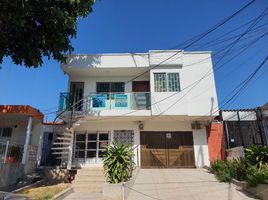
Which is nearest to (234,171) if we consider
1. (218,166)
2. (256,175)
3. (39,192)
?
(218,166)

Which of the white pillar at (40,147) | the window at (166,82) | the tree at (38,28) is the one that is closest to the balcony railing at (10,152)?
the white pillar at (40,147)

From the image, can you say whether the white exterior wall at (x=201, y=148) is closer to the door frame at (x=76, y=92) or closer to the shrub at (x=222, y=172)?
the shrub at (x=222, y=172)

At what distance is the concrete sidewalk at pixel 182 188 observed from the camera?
740 centimetres

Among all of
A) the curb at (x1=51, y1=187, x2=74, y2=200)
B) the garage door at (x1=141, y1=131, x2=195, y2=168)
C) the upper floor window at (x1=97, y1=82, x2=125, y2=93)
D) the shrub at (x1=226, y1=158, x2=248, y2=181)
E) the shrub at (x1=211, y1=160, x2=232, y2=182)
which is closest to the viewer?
the curb at (x1=51, y1=187, x2=74, y2=200)

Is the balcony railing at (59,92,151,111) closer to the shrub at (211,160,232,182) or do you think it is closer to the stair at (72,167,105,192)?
the stair at (72,167,105,192)

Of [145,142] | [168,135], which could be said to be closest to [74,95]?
[145,142]

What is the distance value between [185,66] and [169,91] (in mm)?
1973

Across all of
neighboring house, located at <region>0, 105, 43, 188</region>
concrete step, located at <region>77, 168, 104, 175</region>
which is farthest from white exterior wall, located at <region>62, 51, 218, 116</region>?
neighboring house, located at <region>0, 105, 43, 188</region>

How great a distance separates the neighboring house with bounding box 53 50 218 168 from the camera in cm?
1290

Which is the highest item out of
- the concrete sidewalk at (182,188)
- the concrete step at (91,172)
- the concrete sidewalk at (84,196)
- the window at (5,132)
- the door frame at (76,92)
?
the door frame at (76,92)

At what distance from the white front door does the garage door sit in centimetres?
248

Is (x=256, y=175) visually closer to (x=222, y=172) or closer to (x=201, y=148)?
(x=222, y=172)

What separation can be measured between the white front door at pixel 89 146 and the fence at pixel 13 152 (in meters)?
2.43

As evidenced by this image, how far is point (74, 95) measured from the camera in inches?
560
